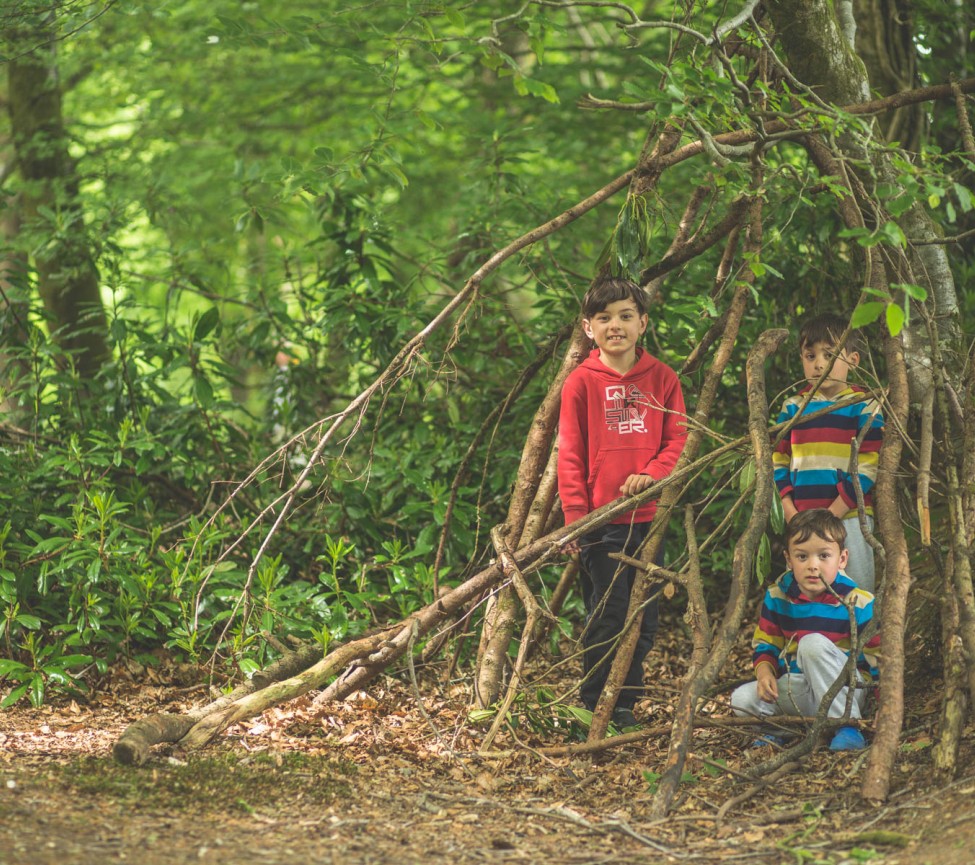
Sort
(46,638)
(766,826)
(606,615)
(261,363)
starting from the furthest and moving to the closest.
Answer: (261,363), (46,638), (606,615), (766,826)

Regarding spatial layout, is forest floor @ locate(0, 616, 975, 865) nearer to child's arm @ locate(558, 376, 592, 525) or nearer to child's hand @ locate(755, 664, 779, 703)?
child's hand @ locate(755, 664, 779, 703)

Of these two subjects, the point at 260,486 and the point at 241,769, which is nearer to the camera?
the point at 241,769

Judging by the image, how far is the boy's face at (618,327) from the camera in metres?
3.80

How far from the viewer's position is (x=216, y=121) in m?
9.44

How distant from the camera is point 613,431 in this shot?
3.84 metres

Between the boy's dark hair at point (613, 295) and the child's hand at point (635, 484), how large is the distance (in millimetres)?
663

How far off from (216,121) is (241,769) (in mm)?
7661

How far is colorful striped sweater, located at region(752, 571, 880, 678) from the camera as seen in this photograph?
3.53 metres

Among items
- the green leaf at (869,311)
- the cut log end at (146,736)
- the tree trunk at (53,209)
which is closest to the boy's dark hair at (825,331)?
the green leaf at (869,311)

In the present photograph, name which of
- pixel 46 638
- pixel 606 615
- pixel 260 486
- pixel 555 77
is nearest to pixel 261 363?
pixel 260 486

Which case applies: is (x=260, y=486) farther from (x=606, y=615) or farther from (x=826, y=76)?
(x=826, y=76)

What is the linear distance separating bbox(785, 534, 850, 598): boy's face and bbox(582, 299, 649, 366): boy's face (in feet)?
3.12

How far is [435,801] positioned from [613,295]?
193cm

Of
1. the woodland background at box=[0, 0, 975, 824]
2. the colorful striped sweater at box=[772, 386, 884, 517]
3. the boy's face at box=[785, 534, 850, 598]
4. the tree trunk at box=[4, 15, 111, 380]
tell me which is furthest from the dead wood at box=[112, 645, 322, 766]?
the tree trunk at box=[4, 15, 111, 380]
